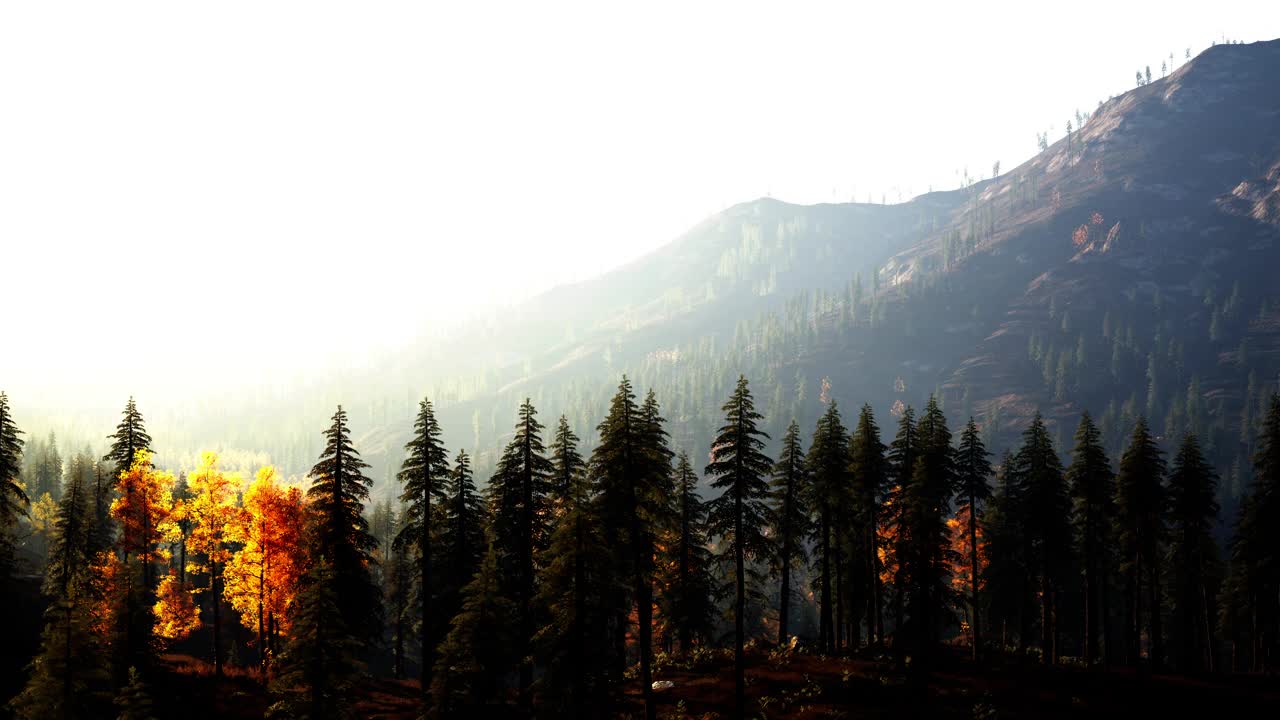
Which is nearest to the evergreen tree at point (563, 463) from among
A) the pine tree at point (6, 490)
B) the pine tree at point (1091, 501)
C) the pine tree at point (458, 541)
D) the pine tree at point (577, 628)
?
the pine tree at point (458, 541)

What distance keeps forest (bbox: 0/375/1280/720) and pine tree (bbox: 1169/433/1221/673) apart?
196 millimetres

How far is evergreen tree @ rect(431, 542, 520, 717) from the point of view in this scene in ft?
76.0

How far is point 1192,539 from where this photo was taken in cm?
4450

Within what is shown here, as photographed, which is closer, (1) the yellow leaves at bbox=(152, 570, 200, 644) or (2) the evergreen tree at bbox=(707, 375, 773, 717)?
(2) the evergreen tree at bbox=(707, 375, 773, 717)

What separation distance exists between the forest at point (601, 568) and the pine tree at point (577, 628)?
0.28 ft

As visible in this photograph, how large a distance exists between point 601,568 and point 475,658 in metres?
5.44

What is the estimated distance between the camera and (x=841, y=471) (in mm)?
39062

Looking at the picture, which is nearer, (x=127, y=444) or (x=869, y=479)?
(x=127, y=444)

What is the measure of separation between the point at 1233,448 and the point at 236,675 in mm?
210979

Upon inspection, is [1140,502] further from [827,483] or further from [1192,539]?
[827,483]

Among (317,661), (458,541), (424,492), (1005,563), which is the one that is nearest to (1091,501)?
(1005,563)

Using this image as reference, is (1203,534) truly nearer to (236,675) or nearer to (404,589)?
(236,675)

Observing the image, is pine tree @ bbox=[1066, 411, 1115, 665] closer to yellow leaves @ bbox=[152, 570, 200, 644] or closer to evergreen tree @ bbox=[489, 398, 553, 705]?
evergreen tree @ bbox=[489, 398, 553, 705]

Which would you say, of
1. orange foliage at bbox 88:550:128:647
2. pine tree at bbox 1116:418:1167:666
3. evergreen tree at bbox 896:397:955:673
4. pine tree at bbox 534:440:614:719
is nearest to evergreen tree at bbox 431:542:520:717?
pine tree at bbox 534:440:614:719
